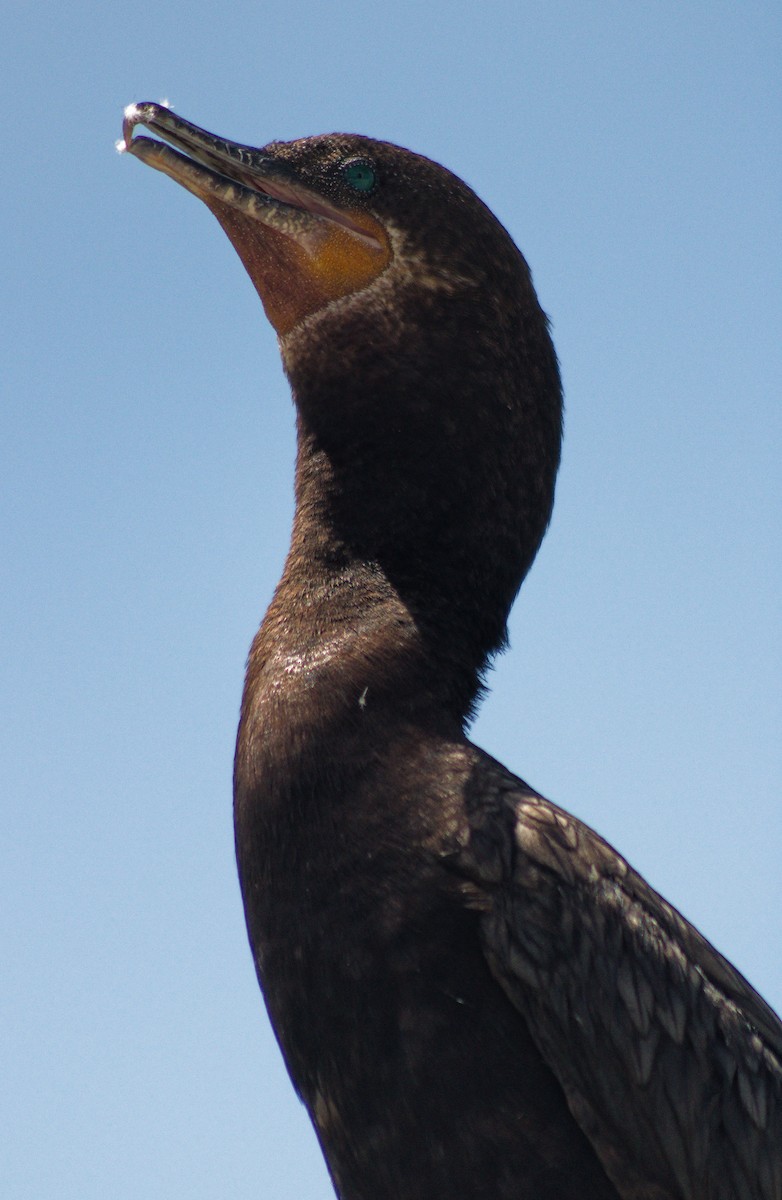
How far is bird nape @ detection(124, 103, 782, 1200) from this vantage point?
142 inches

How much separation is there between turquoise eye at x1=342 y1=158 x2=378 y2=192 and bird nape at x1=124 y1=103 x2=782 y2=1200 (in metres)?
0.02

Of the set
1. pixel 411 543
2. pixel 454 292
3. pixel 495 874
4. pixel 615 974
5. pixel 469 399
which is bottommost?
pixel 615 974

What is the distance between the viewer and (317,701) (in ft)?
13.0

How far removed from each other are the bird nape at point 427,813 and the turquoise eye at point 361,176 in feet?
0.06

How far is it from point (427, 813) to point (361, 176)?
2.07m

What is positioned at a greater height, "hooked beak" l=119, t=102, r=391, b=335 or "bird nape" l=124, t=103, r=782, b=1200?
"hooked beak" l=119, t=102, r=391, b=335

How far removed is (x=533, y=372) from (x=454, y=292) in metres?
0.34

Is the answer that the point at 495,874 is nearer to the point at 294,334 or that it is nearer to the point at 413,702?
the point at 413,702

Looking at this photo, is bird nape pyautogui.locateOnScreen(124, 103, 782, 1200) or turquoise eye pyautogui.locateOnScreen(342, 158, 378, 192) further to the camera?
turquoise eye pyautogui.locateOnScreen(342, 158, 378, 192)

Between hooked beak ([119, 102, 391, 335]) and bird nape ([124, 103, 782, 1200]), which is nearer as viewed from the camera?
bird nape ([124, 103, 782, 1200])

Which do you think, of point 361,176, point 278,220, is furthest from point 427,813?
point 361,176

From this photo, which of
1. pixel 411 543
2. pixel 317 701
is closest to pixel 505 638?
pixel 411 543

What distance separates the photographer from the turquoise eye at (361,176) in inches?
183

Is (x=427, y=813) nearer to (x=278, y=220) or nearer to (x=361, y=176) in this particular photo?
(x=278, y=220)
